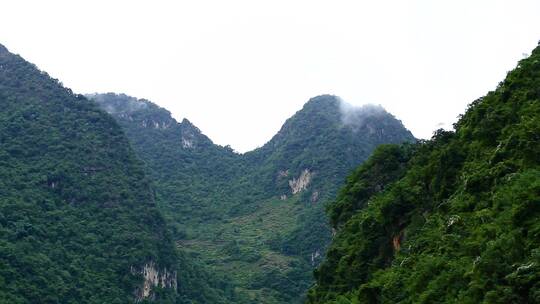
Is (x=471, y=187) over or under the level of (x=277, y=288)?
over

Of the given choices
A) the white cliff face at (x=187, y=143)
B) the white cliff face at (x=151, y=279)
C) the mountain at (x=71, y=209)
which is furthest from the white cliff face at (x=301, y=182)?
the white cliff face at (x=151, y=279)

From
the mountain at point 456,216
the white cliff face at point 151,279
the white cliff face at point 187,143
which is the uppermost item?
the white cliff face at point 187,143

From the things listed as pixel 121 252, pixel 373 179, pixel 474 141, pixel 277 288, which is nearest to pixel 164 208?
pixel 277 288

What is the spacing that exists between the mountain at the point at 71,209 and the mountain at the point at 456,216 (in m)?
29.5

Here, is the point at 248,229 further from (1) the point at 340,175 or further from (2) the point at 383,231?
(2) the point at 383,231

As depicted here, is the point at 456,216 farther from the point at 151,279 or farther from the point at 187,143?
the point at 187,143

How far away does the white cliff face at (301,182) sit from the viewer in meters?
123

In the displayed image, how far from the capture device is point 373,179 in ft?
128

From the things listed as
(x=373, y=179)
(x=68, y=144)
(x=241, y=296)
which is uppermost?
(x=68, y=144)

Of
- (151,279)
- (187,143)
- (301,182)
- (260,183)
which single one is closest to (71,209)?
(151,279)

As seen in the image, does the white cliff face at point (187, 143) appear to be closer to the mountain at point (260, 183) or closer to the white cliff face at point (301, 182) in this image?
the mountain at point (260, 183)

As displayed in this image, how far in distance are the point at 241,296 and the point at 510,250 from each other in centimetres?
6869

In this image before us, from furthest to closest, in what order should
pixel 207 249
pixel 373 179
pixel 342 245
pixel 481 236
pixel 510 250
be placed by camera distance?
pixel 207 249 < pixel 373 179 < pixel 342 245 < pixel 481 236 < pixel 510 250

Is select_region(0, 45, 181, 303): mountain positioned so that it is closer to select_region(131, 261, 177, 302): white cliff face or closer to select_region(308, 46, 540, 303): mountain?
select_region(131, 261, 177, 302): white cliff face
